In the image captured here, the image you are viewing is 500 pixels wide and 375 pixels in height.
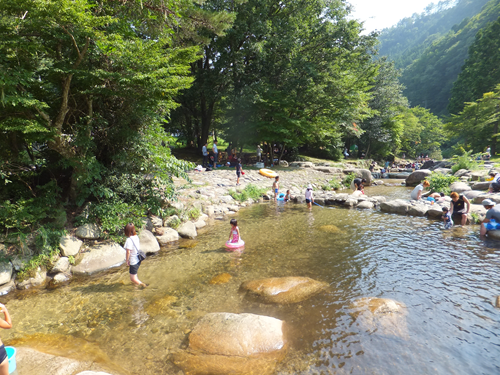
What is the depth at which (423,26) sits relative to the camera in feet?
487

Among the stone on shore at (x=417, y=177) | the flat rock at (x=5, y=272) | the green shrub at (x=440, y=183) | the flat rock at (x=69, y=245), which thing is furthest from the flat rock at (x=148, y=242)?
the stone on shore at (x=417, y=177)

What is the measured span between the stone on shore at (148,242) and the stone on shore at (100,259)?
2.08 ft

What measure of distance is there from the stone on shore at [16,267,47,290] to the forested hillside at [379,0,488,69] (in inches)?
5429

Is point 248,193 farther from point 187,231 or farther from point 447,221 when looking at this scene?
point 447,221

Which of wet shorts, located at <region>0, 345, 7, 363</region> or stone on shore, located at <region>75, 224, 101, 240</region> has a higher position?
stone on shore, located at <region>75, 224, 101, 240</region>

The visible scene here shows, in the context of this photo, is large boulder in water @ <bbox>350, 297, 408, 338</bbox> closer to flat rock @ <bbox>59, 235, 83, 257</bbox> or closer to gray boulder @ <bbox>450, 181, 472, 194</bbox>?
flat rock @ <bbox>59, 235, 83, 257</bbox>

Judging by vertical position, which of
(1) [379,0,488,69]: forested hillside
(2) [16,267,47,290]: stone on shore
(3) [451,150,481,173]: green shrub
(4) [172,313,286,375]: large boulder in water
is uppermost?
(1) [379,0,488,69]: forested hillside

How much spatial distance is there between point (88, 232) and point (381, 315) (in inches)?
309

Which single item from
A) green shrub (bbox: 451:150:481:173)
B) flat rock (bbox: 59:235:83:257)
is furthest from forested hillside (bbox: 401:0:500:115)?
flat rock (bbox: 59:235:83:257)

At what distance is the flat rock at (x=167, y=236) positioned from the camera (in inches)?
349

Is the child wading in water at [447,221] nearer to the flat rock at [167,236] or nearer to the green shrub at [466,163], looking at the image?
the flat rock at [167,236]

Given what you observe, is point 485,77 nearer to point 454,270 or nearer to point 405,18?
point 454,270

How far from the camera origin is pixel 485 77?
1850 inches

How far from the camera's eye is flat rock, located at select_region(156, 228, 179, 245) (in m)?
8.86
